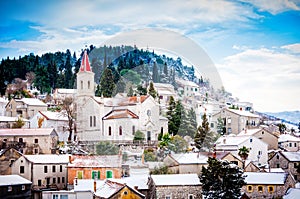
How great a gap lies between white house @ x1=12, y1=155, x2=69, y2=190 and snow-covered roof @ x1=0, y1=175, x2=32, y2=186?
3.36 ft

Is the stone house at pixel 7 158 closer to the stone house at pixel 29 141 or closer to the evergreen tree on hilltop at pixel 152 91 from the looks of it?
the stone house at pixel 29 141

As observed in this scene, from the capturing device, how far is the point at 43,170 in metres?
22.5

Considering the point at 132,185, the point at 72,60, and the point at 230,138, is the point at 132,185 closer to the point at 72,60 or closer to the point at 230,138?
the point at 230,138

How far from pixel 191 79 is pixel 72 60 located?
29.0 meters

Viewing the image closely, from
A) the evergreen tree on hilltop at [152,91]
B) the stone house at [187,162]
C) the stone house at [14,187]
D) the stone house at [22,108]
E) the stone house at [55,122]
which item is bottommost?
the stone house at [14,187]

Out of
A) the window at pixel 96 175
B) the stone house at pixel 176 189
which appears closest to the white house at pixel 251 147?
the stone house at pixel 176 189

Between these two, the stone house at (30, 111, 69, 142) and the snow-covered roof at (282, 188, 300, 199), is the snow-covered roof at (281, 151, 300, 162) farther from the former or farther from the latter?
the stone house at (30, 111, 69, 142)

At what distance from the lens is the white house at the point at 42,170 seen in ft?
72.6

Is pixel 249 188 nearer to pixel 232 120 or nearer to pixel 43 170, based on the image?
pixel 43 170

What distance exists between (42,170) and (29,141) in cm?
307

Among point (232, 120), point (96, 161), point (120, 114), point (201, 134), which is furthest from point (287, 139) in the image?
point (96, 161)

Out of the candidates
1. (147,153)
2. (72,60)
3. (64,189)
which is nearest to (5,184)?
(64,189)

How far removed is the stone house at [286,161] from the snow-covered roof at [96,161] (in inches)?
307

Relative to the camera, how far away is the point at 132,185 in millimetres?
20516
